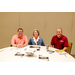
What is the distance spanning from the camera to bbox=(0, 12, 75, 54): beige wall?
3.92 m

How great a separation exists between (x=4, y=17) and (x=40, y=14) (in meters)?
2.06

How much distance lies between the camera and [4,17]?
13.7ft

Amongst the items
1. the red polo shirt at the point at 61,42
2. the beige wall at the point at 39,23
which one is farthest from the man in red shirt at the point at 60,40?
the beige wall at the point at 39,23

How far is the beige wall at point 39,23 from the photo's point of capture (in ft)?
12.8

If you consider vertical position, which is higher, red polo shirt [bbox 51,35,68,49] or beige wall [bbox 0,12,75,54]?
beige wall [bbox 0,12,75,54]

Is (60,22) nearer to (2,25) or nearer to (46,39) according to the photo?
(46,39)

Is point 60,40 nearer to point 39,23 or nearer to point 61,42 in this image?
point 61,42

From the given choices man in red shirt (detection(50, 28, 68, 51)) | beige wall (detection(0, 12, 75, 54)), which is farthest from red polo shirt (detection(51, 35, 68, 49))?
beige wall (detection(0, 12, 75, 54))

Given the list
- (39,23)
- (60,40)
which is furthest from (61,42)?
(39,23)

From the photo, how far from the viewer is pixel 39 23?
160 inches

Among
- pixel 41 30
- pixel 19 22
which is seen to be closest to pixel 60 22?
pixel 41 30

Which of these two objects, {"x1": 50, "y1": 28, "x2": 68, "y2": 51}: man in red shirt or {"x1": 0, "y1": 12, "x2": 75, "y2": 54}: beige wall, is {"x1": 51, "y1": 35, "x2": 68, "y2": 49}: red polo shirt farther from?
{"x1": 0, "y1": 12, "x2": 75, "y2": 54}: beige wall

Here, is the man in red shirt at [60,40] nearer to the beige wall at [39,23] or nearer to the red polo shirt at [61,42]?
the red polo shirt at [61,42]
